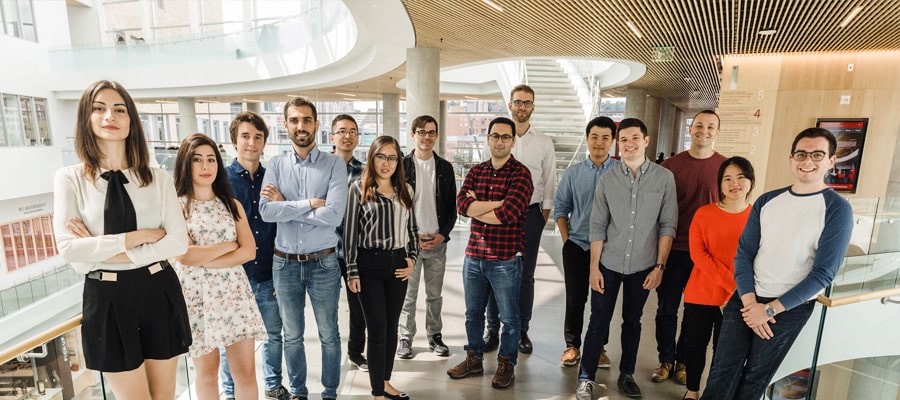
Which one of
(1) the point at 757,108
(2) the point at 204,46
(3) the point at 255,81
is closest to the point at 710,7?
(1) the point at 757,108

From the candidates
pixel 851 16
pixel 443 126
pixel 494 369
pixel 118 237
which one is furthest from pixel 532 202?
pixel 443 126

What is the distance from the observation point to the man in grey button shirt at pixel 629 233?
2553 mm

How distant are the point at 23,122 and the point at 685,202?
9.61 m

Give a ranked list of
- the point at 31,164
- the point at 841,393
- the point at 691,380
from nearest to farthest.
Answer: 1. the point at 691,380
2. the point at 841,393
3. the point at 31,164

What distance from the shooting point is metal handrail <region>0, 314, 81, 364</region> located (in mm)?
1454

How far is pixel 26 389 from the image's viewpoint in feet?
5.65

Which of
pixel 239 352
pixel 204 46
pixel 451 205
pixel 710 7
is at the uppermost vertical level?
pixel 204 46

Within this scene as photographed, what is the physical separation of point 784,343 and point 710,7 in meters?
4.23

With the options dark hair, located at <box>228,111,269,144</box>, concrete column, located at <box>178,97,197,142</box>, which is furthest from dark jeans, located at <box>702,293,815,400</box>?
concrete column, located at <box>178,97,197,142</box>

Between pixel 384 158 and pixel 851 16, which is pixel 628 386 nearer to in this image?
pixel 384 158

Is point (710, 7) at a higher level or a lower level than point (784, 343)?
higher

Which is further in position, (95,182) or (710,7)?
(710,7)

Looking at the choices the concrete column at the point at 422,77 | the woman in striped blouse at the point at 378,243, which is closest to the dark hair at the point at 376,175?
the woman in striped blouse at the point at 378,243

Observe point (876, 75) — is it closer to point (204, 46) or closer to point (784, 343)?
point (784, 343)
